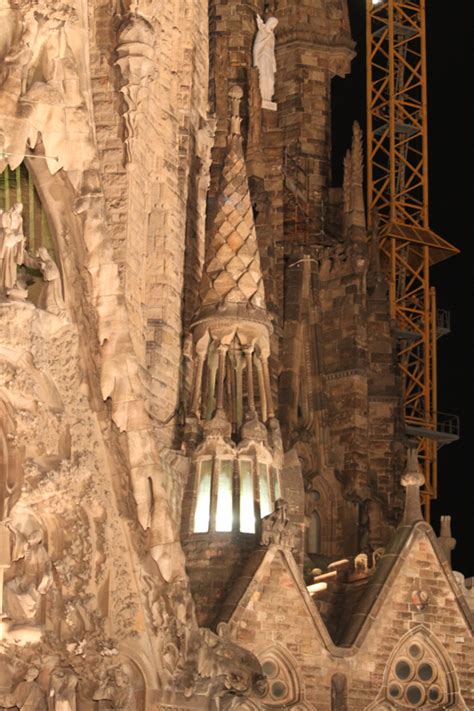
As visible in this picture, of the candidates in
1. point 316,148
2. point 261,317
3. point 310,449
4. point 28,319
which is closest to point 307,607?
point 261,317

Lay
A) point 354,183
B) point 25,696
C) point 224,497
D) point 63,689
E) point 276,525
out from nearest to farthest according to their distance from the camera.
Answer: point 25,696 < point 63,689 < point 276,525 < point 224,497 < point 354,183

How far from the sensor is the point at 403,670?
31453 millimetres

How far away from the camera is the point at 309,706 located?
30.7m

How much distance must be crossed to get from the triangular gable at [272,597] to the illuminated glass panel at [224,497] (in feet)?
2.08

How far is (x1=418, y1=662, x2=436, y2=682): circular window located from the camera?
103 feet

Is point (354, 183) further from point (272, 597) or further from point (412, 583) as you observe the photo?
point (272, 597)

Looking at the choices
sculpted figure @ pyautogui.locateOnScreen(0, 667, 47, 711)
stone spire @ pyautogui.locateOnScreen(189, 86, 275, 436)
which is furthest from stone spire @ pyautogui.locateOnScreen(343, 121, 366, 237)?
sculpted figure @ pyautogui.locateOnScreen(0, 667, 47, 711)

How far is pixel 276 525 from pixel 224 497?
0.96 meters

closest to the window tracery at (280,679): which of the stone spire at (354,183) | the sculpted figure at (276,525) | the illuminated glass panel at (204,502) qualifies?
the sculpted figure at (276,525)

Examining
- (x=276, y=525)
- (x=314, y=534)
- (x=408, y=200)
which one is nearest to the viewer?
(x=276, y=525)

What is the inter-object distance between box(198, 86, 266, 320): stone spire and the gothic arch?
16.6 ft

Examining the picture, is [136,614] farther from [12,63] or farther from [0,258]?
[12,63]

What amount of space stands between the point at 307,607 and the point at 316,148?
15204mm

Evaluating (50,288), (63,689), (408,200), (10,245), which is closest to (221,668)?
(63,689)
